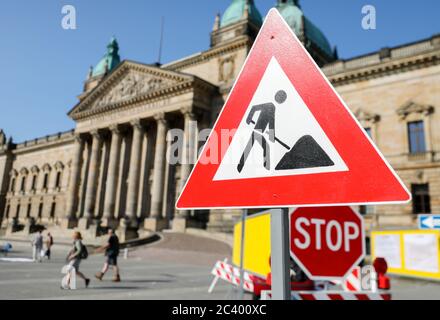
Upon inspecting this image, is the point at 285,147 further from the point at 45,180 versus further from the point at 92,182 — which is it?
the point at 45,180

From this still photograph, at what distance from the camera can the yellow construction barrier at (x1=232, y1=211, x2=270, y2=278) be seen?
6.79 meters

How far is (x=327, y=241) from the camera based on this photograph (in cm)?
451

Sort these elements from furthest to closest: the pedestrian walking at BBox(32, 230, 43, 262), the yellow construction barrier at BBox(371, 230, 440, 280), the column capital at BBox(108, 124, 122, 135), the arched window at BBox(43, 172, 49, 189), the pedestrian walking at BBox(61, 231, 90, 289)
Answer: the arched window at BBox(43, 172, 49, 189)
the column capital at BBox(108, 124, 122, 135)
the pedestrian walking at BBox(32, 230, 43, 262)
the yellow construction barrier at BBox(371, 230, 440, 280)
the pedestrian walking at BBox(61, 231, 90, 289)

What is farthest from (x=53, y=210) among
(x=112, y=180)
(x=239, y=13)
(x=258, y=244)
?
(x=258, y=244)

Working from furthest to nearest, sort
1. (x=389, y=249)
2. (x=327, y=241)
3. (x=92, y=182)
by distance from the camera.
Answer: (x=92, y=182) < (x=389, y=249) < (x=327, y=241)

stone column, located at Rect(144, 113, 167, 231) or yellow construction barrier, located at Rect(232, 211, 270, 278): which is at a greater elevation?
stone column, located at Rect(144, 113, 167, 231)

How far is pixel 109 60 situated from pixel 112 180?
30.1 meters

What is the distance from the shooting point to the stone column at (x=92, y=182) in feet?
134

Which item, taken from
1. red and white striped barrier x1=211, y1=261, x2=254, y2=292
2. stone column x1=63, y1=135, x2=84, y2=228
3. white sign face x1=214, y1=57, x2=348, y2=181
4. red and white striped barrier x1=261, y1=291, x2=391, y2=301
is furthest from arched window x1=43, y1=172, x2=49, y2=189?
white sign face x1=214, y1=57, x2=348, y2=181

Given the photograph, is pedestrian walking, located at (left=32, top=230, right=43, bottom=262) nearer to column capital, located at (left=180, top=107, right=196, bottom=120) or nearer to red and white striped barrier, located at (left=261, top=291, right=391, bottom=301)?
red and white striped barrier, located at (left=261, top=291, right=391, bottom=301)

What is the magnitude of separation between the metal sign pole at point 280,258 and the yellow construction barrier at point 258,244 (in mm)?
4495

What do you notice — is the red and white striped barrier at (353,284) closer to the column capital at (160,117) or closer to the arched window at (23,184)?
the column capital at (160,117)

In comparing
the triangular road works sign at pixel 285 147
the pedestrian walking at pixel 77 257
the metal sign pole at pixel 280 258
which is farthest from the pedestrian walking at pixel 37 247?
the metal sign pole at pixel 280 258

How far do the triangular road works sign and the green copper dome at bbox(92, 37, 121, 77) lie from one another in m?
63.4
